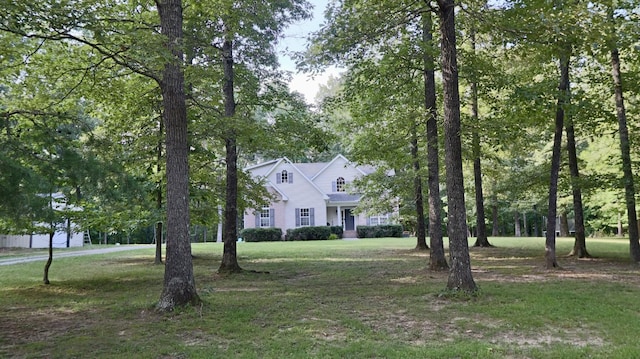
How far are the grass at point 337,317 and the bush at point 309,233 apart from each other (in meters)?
19.6

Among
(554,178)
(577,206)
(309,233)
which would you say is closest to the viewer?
Answer: (554,178)

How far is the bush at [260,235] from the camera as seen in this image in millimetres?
30672

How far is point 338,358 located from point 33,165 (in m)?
5.50

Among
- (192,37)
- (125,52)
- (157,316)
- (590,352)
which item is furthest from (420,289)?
(192,37)

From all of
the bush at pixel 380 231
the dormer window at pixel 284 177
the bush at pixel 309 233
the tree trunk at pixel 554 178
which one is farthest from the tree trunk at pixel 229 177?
the dormer window at pixel 284 177

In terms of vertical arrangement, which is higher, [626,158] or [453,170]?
[626,158]

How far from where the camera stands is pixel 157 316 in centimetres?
664

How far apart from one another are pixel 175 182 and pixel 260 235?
23.9 metres

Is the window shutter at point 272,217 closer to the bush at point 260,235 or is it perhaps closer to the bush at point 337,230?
the bush at point 260,235

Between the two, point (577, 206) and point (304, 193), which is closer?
point (577, 206)

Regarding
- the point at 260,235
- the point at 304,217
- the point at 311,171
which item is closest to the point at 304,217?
the point at 304,217

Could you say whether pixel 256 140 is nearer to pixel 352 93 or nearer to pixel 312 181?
pixel 352 93

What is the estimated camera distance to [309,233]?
30875 mm

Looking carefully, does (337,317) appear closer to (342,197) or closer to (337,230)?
(337,230)
